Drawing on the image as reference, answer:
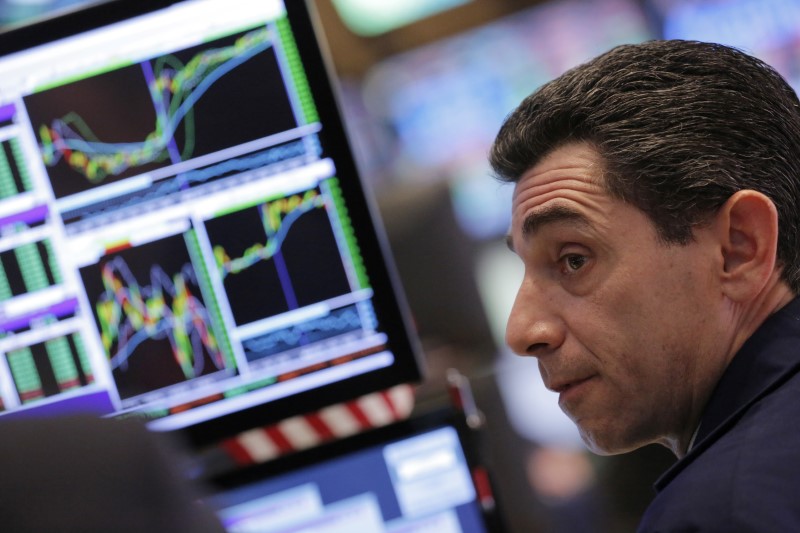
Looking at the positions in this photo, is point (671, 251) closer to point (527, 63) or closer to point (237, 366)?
point (237, 366)

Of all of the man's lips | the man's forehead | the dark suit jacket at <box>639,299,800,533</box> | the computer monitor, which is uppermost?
the man's forehead

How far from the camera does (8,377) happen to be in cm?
213

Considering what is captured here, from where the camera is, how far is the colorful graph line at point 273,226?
2.12m

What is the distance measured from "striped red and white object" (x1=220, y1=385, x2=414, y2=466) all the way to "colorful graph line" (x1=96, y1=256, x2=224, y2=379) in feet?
1.47

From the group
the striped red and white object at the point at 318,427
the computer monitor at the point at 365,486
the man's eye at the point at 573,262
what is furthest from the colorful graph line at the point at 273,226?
the man's eye at the point at 573,262

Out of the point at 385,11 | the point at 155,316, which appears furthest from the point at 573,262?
the point at 385,11

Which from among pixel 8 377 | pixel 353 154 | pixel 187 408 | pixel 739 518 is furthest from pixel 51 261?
pixel 739 518

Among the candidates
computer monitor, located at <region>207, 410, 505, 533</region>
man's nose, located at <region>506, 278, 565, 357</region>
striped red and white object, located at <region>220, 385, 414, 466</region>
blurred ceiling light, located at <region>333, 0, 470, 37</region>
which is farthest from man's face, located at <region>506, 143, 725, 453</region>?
blurred ceiling light, located at <region>333, 0, 470, 37</region>

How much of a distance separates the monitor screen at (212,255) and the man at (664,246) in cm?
55

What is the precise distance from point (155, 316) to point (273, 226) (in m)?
0.31

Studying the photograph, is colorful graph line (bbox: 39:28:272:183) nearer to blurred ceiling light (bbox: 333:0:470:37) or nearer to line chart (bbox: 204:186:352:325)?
line chart (bbox: 204:186:352:325)

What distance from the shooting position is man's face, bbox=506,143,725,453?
1.57 meters

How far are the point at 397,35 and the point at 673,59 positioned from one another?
4623mm

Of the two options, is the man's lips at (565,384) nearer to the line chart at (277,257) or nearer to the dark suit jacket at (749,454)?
the dark suit jacket at (749,454)
